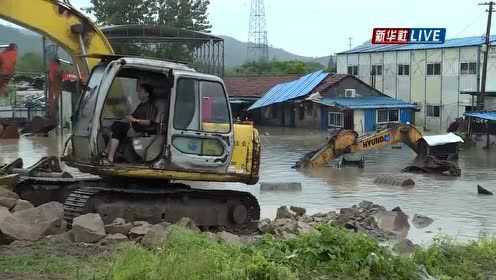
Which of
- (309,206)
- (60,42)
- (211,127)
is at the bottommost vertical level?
(309,206)

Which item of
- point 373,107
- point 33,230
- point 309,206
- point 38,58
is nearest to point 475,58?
point 373,107

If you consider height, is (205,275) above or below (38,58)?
below

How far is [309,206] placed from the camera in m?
15.8

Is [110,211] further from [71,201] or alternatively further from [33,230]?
[33,230]

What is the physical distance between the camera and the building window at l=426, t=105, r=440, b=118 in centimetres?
4934

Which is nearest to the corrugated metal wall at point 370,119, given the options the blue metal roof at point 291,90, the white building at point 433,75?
the blue metal roof at point 291,90

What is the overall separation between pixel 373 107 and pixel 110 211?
3757 centimetres

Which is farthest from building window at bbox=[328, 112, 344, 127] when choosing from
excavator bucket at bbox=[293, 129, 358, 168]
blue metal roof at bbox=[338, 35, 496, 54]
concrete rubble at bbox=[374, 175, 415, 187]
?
concrete rubble at bbox=[374, 175, 415, 187]

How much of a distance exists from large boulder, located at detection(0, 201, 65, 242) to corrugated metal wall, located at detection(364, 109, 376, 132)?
3861 cm

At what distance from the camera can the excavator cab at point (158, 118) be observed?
32.3 ft

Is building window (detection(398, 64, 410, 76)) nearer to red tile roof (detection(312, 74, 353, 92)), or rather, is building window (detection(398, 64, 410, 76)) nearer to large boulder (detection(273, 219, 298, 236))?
red tile roof (detection(312, 74, 353, 92))

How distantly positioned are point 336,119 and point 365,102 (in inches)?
92.7

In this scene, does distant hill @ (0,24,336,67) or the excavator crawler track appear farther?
distant hill @ (0,24,336,67)

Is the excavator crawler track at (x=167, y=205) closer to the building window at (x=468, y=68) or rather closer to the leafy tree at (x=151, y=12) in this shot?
the building window at (x=468, y=68)
